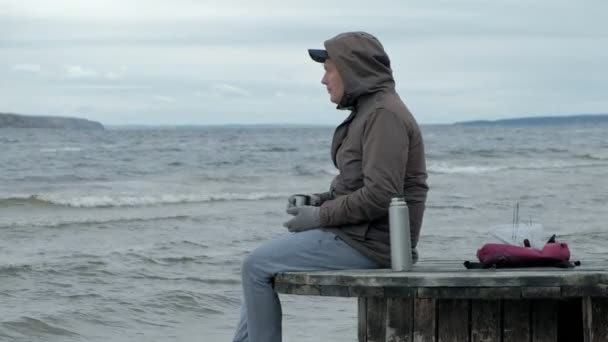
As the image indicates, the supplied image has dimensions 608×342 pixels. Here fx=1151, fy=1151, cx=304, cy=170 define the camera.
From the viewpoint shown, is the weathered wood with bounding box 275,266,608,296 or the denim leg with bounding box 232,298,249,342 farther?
the denim leg with bounding box 232,298,249,342

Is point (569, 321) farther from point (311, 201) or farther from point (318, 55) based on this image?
point (318, 55)

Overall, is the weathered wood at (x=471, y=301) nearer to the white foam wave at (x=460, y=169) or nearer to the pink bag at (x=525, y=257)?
the pink bag at (x=525, y=257)

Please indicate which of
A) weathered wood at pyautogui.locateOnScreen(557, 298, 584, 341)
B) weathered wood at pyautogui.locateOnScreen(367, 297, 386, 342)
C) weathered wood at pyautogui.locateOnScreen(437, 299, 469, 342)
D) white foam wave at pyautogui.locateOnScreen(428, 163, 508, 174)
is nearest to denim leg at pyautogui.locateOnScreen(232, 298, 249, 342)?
weathered wood at pyautogui.locateOnScreen(367, 297, 386, 342)

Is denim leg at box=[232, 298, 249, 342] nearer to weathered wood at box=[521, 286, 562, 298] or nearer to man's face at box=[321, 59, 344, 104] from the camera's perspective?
man's face at box=[321, 59, 344, 104]

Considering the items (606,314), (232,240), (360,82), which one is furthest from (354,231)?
(232,240)

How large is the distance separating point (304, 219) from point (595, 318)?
4.57 ft

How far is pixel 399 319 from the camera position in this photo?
5289 mm

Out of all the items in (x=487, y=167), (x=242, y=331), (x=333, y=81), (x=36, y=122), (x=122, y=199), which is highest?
(x=36, y=122)

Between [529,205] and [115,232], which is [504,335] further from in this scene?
[529,205]

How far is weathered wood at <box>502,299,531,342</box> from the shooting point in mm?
5305

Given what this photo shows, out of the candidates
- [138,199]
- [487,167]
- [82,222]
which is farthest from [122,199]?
[487,167]

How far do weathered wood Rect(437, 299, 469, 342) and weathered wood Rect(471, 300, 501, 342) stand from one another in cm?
3

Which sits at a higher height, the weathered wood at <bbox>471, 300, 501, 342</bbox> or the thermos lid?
the thermos lid

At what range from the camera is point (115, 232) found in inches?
650
